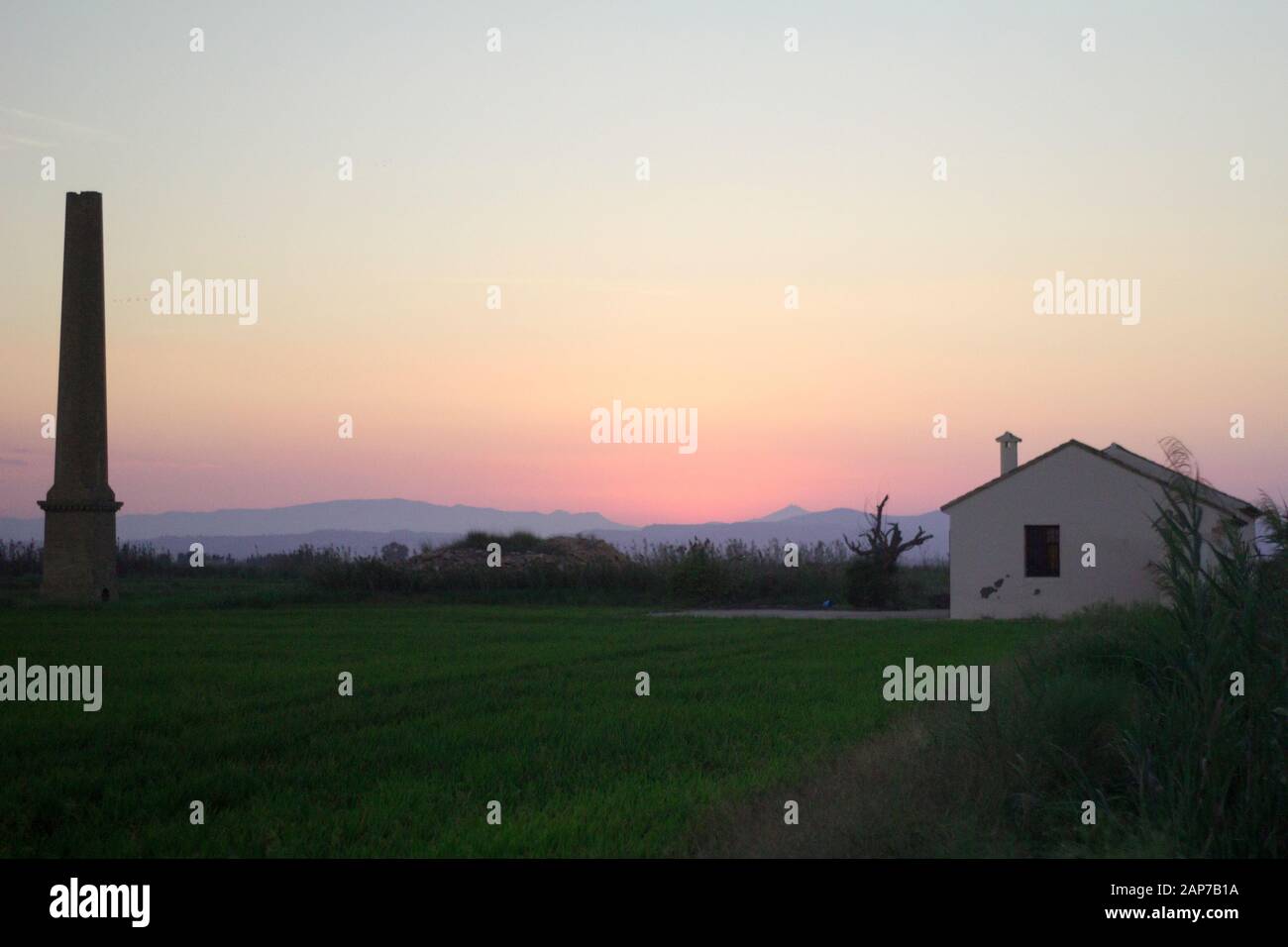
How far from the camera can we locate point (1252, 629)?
7031 mm

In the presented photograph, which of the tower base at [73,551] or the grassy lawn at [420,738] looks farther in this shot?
the tower base at [73,551]

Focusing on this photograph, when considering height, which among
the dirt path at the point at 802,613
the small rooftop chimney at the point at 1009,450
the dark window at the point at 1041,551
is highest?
the small rooftop chimney at the point at 1009,450

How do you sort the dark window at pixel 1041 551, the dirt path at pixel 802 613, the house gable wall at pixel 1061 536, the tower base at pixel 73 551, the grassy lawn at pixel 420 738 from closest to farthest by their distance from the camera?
the grassy lawn at pixel 420 738 < the house gable wall at pixel 1061 536 < the dark window at pixel 1041 551 < the dirt path at pixel 802 613 < the tower base at pixel 73 551

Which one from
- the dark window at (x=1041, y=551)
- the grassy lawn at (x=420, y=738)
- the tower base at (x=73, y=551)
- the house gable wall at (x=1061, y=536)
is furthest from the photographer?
the tower base at (x=73, y=551)

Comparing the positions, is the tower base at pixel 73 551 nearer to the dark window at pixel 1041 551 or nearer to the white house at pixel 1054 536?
the white house at pixel 1054 536

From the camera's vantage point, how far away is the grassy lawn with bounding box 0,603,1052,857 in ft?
26.0

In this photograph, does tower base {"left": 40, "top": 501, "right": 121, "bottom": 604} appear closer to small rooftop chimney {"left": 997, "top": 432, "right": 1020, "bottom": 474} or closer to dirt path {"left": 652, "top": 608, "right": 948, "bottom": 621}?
dirt path {"left": 652, "top": 608, "right": 948, "bottom": 621}

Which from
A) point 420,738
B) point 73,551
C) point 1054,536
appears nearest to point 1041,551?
point 1054,536

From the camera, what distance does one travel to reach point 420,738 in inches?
464

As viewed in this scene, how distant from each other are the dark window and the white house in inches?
1.0

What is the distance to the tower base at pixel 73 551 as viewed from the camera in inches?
1379

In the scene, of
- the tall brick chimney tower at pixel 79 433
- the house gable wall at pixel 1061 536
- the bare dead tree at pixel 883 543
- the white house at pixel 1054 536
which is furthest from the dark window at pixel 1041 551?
the tall brick chimney tower at pixel 79 433

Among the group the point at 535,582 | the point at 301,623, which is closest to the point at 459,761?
the point at 301,623

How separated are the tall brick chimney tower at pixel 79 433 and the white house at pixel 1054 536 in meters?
24.2
